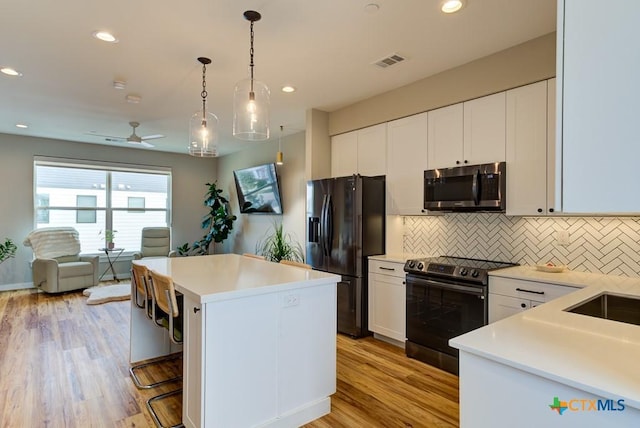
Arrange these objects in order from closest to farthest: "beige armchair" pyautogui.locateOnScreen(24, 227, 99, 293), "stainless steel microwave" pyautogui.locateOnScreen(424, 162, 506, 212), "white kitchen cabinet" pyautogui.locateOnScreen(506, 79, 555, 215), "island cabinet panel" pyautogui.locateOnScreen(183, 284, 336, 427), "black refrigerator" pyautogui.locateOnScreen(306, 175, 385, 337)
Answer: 1. "island cabinet panel" pyautogui.locateOnScreen(183, 284, 336, 427)
2. "white kitchen cabinet" pyautogui.locateOnScreen(506, 79, 555, 215)
3. "stainless steel microwave" pyautogui.locateOnScreen(424, 162, 506, 212)
4. "black refrigerator" pyautogui.locateOnScreen(306, 175, 385, 337)
5. "beige armchair" pyautogui.locateOnScreen(24, 227, 99, 293)

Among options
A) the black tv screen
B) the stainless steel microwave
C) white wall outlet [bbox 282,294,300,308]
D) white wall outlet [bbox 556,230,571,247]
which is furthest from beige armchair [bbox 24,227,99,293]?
white wall outlet [bbox 556,230,571,247]

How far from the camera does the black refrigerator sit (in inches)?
150

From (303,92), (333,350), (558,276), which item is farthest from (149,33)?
(558,276)

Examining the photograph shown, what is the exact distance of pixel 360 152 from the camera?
4.26 meters

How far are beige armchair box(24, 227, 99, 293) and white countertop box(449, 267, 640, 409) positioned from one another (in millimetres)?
6553


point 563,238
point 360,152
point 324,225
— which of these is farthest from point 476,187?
point 324,225

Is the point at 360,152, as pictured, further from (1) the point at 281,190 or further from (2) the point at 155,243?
(2) the point at 155,243

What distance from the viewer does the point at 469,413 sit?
1194 millimetres

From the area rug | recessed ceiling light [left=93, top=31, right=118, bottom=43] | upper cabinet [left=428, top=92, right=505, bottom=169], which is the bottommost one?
the area rug

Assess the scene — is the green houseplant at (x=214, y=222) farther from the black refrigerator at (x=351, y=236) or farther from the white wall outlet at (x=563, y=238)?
the white wall outlet at (x=563, y=238)

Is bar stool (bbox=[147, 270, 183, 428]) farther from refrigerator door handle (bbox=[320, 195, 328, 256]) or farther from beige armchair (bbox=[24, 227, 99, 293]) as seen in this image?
beige armchair (bbox=[24, 227, 99, 293])

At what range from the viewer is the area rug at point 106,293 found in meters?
5.27

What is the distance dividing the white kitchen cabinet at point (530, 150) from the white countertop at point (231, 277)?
1704 mm

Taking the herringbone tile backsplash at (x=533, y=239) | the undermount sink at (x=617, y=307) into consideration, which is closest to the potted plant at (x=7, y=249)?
the herringbone tile backsplash at (x=533, y=239)
